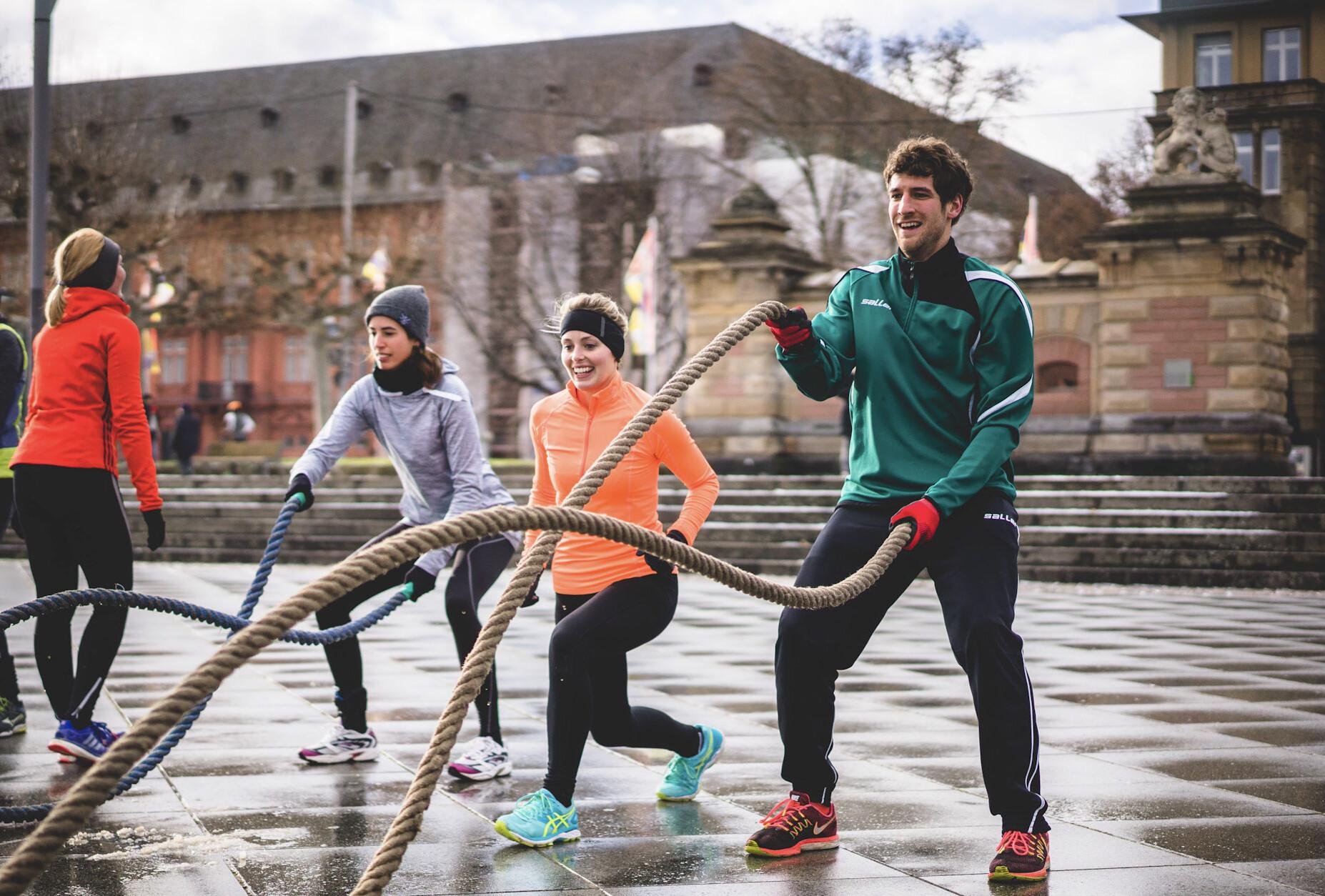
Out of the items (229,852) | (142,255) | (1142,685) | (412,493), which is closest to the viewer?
(229,852)

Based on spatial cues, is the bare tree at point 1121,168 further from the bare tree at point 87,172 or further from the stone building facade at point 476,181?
the bare tree at point 87,172

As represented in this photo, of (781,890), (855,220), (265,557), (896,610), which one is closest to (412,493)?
(265,557)

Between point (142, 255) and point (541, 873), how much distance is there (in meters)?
35.0

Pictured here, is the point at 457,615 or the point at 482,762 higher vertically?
the point at 457,615

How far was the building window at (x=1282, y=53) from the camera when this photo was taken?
5084 centimetres

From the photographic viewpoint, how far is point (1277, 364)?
24.5 meters

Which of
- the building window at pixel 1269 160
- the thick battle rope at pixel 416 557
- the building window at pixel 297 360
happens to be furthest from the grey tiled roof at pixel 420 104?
the thick battle rope at pixel 416 557

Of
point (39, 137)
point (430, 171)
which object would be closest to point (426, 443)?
point (39, 137)

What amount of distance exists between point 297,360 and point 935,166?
66802mm

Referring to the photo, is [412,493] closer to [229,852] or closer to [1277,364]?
[229,852]

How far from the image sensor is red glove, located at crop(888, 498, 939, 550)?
14.4 feet

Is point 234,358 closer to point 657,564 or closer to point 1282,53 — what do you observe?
point 1282,53

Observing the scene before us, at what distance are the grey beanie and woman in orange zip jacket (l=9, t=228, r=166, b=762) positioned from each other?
3.23 feet

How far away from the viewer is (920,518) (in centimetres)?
439
